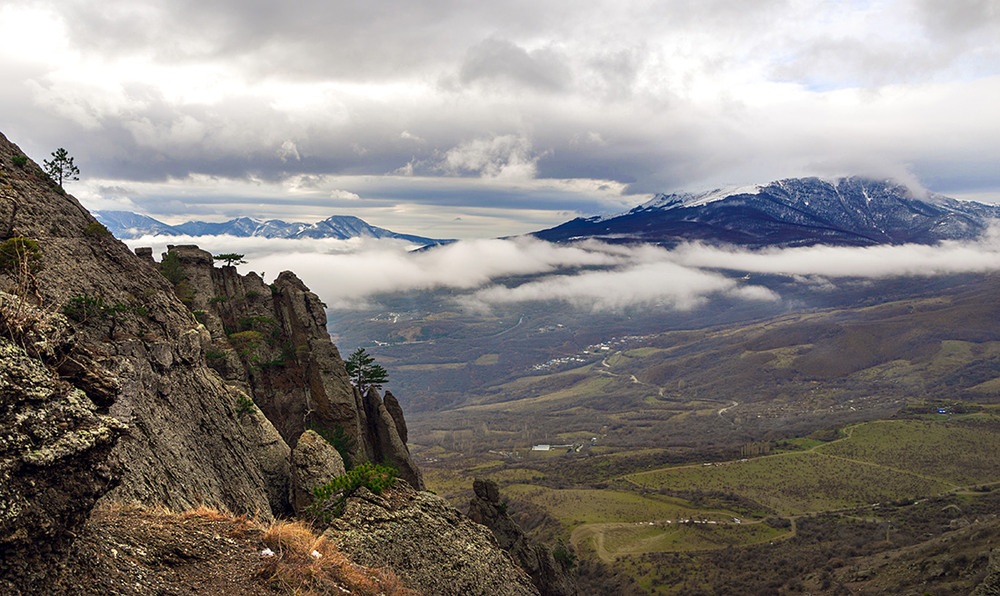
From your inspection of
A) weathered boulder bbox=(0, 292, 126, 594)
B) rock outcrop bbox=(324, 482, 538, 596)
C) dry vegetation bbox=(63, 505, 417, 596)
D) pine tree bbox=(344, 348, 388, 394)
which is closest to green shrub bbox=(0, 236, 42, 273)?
dry vegetation bbox=(63, 505, 417, 596)

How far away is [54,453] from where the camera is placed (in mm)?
7145

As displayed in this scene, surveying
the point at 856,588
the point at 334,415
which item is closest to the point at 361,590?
the point at 334,415

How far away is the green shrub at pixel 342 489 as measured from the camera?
19.8m

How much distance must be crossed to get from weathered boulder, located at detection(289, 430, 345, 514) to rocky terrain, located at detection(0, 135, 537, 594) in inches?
4.5

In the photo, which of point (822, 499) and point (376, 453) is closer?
point (376, 453)

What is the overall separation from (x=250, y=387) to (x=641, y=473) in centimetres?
14730

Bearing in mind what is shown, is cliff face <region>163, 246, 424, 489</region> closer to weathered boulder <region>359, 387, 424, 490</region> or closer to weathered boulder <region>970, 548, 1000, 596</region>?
weathered boulder <region>359, 387, 424, 490</region>

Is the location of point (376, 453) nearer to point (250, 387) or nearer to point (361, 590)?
point (250, 387)

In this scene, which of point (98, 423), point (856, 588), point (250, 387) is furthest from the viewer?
point (856, 588)

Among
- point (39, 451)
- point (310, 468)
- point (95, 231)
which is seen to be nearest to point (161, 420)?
point (310, 468)

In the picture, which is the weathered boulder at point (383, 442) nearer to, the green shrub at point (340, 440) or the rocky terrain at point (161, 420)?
the rocky terrain at point (161, 420)

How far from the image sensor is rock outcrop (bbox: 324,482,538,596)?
61.6 ft

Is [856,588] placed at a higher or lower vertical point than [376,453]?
lower

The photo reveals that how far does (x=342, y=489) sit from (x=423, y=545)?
13.8ft
